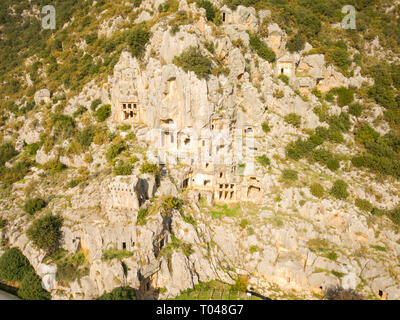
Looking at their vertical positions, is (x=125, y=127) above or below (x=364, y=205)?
above

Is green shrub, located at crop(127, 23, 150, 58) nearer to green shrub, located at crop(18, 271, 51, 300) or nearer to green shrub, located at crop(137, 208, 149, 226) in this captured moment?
green shrub, located at crop(137, 208, 149, 226)

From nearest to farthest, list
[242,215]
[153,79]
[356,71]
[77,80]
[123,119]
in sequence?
[242,215]
[153,79]
[123,119]
[356,71]
[77,80]

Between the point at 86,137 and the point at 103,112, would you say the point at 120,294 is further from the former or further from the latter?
the point at 103,112

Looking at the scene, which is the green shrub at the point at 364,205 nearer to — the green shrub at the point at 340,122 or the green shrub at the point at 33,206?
the green shrub at the point at 340,122

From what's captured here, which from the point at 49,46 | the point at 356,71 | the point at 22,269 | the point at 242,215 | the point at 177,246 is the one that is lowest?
the point at 22,269

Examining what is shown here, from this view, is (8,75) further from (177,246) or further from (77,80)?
(177,246)

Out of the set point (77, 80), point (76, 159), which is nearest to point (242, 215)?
point (76, 159)

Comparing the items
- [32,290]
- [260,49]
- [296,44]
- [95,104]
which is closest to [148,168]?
[95,104]
